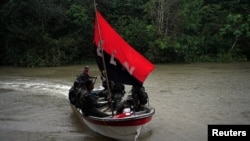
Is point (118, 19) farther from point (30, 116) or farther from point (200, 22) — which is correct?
point (30, 116)

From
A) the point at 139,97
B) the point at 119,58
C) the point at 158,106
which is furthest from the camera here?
the point at 158,106

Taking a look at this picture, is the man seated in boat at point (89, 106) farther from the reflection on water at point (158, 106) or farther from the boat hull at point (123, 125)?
the reflection on water at point (158, 106)

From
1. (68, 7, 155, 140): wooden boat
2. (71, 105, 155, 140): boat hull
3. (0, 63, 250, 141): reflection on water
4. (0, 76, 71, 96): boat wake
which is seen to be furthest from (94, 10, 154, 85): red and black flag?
(0, 76, 71, 96): boat wake

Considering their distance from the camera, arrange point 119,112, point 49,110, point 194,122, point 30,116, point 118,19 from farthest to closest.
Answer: point 118,19 → point 49,110 → point 30,116 → point 194,122 → point 119,112

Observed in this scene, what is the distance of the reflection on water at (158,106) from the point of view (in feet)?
36.3

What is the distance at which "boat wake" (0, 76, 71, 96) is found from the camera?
18.8 metres

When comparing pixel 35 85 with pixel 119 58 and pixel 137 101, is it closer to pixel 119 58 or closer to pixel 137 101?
pixel 137 101

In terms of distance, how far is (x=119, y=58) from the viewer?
31.8ft

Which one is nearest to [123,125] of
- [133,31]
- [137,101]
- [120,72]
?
[137,101]

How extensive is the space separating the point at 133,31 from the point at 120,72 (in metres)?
24.3

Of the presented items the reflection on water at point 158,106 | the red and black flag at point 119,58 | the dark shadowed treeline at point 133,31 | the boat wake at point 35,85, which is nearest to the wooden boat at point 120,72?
the red and black flag at point 119,58

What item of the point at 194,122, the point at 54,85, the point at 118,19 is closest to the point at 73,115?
the point at 194,122

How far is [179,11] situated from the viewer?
3194 cm

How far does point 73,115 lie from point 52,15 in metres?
20.3
